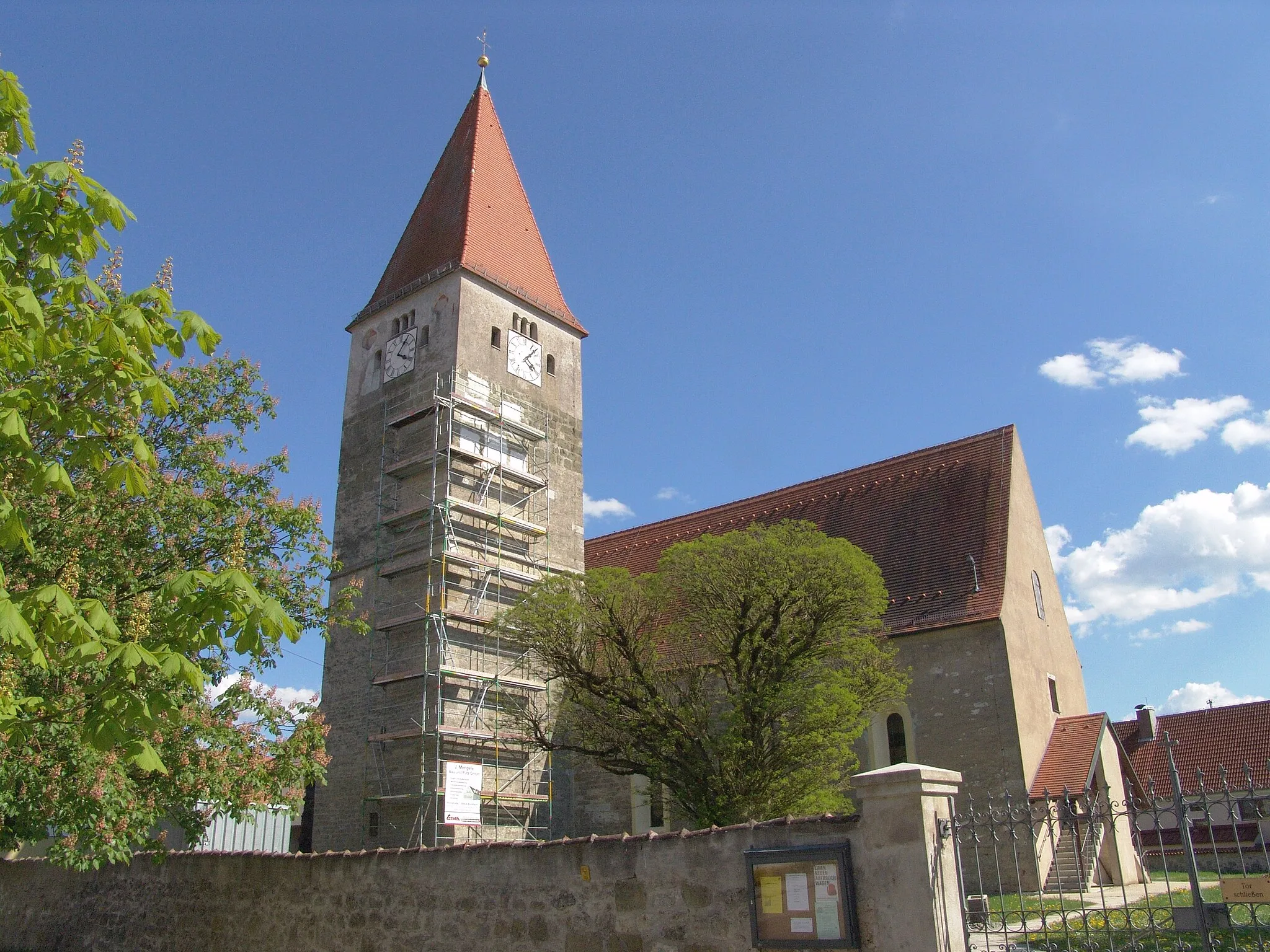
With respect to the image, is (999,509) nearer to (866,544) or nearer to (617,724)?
(866,544)

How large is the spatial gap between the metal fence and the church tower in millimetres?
9111

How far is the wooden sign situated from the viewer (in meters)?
6.04

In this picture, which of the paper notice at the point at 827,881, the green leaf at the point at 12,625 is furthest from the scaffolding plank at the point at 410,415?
the green leaf at the point at 12,625

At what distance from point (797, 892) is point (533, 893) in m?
2.75

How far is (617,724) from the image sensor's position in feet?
53.1

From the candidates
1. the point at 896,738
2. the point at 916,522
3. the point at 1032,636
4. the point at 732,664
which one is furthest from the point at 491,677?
the point at 1032,636

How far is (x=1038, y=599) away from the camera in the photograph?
22.0 m

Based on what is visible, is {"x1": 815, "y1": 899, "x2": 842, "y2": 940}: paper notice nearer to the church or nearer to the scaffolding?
the church

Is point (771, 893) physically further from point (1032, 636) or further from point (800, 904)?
point (1032, 636)

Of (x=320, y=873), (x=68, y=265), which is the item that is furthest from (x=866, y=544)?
(x=68, y=265)

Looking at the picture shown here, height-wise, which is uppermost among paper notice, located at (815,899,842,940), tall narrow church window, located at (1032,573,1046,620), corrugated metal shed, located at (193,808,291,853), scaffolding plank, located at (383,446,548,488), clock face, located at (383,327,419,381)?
clock face, located at (383,327,419,381)

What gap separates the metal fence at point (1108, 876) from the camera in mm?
6395

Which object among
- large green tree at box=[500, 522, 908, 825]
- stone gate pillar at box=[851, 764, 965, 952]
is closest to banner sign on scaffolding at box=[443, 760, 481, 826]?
large green tree at box=[500, 522, 908, 825]

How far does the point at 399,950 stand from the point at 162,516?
18.4 feet
